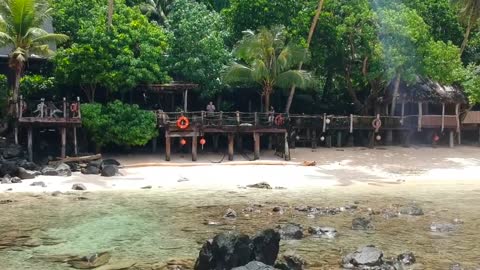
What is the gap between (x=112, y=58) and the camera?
2975cm

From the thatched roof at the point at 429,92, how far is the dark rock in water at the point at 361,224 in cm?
2074

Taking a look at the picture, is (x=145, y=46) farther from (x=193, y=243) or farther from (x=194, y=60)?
(x=193, y=243)

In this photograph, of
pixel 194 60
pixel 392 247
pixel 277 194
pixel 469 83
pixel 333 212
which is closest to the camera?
pixel 392 247

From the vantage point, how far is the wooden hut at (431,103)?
3675 centimetres

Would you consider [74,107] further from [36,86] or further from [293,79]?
[293,79]

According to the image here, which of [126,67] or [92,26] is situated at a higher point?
[92,26]

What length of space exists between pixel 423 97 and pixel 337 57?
20.3ft

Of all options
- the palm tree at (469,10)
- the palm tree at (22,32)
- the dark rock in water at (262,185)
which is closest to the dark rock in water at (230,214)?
the dark rock in water at (262,185)

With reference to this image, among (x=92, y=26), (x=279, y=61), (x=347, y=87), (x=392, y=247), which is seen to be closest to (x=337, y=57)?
(x=347, y=87)

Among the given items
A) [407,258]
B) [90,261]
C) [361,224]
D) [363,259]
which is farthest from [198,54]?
[363,259]

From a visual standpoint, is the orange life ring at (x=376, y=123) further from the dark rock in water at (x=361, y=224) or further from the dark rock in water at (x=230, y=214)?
the dark rock in water at (x=230, y=214)

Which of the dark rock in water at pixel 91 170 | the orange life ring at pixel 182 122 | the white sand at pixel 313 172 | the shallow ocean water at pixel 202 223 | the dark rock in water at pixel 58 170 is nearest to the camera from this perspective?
the shallow ocean water at pixel 202 223

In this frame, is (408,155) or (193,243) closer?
(193,243)

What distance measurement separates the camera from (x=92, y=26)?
30.4 m
